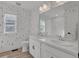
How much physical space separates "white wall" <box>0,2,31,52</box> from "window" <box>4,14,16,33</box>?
15cm

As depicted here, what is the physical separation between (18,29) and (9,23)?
0.49 m

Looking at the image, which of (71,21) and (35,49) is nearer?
(71,21)

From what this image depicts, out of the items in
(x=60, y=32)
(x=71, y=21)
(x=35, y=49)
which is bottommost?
(x=35, y=49)

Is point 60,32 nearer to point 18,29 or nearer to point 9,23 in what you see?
point 18,29

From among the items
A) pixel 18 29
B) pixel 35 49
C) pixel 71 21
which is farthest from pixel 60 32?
pixel 18 29

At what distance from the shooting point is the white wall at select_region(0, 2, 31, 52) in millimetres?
3490

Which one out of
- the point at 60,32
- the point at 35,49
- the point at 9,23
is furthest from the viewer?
the point at 9,23

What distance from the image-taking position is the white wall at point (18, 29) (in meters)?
3.49

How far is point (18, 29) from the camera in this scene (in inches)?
160

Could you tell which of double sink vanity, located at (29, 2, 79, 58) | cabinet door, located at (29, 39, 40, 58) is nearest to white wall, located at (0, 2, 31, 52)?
double sink vanity, located at (29, 2, 79, 58)

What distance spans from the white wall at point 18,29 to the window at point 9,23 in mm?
155

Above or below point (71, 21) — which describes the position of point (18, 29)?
below

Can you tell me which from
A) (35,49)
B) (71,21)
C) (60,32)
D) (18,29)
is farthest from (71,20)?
(18,29)

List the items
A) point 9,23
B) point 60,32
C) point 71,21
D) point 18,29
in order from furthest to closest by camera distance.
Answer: point 18,29 → point 9,23 → point 60,32 → point 71,21
